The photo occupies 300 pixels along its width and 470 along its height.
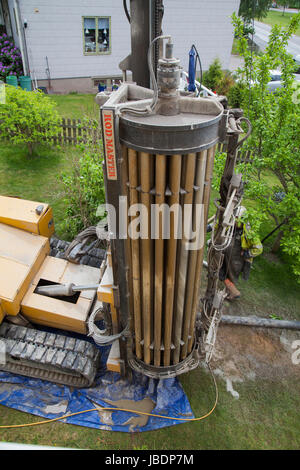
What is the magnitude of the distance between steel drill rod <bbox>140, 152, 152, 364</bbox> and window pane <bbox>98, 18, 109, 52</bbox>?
17.8 m

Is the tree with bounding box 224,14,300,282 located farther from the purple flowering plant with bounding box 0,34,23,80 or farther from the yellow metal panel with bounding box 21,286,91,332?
the purple flowering plant with bounding box 0,34,23,80

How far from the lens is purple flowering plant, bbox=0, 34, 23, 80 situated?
19.4 m

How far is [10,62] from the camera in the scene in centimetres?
2005

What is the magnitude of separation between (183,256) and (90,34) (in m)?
17.9

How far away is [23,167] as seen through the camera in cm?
1327

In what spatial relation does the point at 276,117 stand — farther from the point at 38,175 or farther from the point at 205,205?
the point at 38,175

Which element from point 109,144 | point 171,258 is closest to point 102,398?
point 171,258

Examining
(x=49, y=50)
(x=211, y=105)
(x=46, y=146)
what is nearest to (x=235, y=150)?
(x=211, y=105)

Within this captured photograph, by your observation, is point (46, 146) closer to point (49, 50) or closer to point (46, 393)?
point (49, 50)

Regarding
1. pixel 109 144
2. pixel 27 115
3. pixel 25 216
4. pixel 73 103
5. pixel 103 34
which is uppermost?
pixel 109 144

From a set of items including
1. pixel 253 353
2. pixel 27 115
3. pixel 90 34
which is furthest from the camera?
pixel 90 34

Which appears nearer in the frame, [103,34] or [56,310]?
[56,310]

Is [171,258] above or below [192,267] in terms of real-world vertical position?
above
